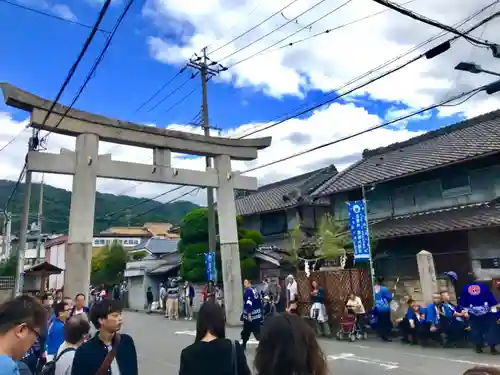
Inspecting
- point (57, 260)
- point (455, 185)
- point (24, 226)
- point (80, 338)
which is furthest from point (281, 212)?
point (57, 260)

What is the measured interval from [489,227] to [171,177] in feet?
37.5

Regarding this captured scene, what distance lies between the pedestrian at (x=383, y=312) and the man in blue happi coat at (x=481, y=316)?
9.03 ft

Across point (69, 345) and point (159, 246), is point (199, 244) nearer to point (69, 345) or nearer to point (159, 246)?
point (159, 246)

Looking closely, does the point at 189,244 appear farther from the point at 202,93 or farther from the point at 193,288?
the point at 202,93

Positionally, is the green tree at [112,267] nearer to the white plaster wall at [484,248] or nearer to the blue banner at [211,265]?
the blue banner at [211,265]

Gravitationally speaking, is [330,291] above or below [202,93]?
below

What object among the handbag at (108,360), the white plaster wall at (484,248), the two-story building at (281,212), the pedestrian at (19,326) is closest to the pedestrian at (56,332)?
the handbag at (108,360)

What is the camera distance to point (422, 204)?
59.6ft

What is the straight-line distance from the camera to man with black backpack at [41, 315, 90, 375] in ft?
11.5

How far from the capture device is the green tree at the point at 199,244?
22.4 meters

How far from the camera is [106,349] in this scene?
3.50 m

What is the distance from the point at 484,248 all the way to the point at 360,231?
4702mm

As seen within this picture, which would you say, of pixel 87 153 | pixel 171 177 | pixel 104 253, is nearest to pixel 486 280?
pixel 171 177

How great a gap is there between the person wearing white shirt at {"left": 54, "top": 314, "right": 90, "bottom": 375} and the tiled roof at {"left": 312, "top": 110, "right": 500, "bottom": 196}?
608 inches
